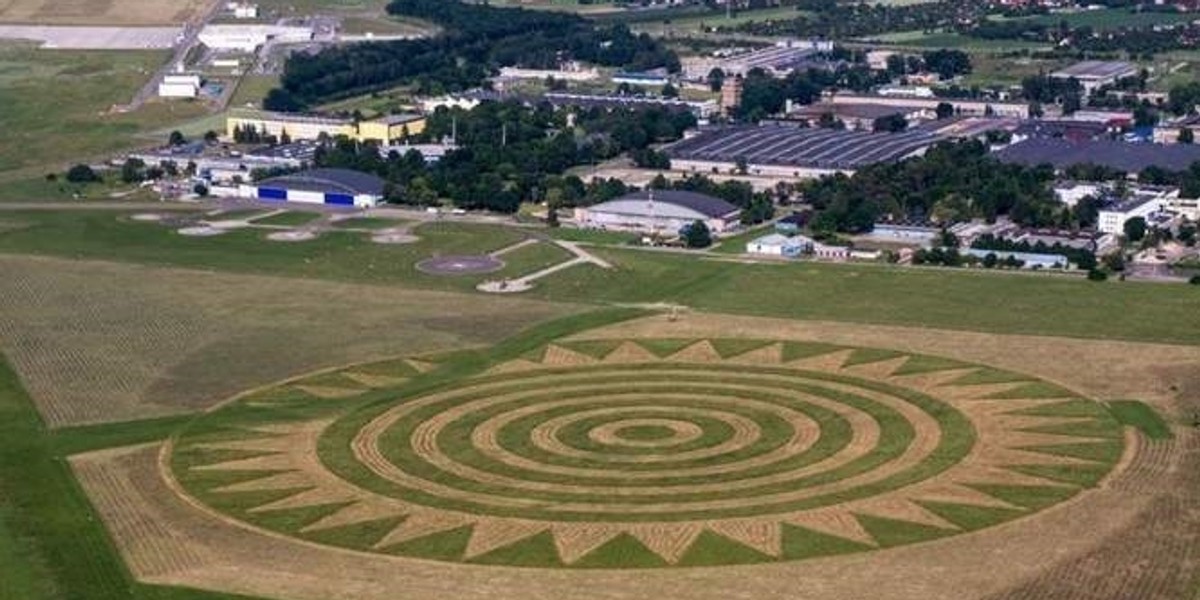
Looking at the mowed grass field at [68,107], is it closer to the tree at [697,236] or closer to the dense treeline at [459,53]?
the dense treeline at [459,53]

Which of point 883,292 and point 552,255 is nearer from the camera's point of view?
point 883,292

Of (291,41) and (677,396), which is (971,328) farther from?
(291,41)

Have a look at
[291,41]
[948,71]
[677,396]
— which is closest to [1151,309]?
[677,396]

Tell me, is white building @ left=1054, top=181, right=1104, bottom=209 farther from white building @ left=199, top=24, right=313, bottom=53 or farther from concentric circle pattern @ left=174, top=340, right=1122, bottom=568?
white building @ left=199, top=24, right=313, bottom=53

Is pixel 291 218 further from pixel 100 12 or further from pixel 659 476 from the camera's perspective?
pixel 100 12

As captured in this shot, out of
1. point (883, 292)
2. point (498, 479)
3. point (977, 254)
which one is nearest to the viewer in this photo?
point (498, 479)

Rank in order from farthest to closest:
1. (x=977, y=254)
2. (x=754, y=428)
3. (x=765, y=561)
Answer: (x=977, y=254)
(x=754, y=428)
(x=765, y=561)

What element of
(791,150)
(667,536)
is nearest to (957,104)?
(791,150)
